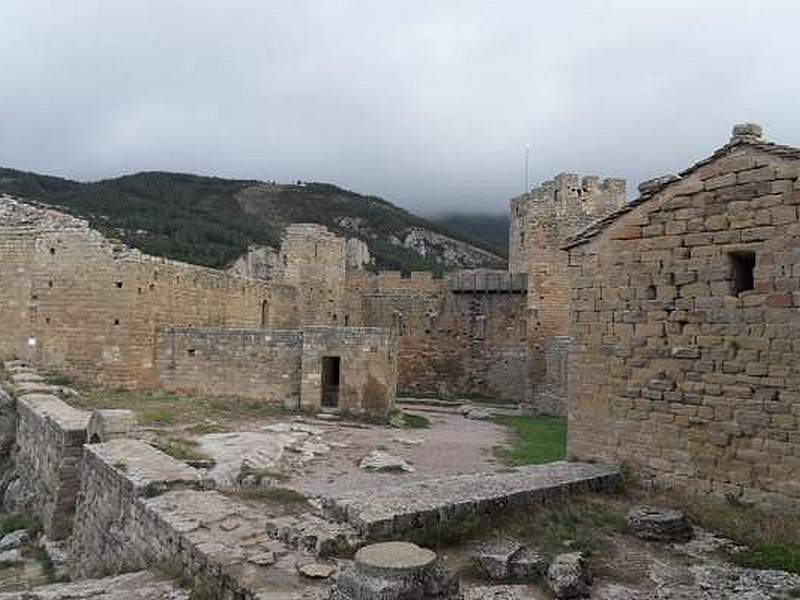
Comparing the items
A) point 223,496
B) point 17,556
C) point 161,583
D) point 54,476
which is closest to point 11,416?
point 54,476

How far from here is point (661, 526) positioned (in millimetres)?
6555

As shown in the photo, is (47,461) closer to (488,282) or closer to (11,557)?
(11,557)

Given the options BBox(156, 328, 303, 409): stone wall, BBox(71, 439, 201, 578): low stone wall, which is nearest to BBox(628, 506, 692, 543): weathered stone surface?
BBox(71, 439, 201, 578): low stone wall

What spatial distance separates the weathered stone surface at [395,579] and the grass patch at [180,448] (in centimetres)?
661

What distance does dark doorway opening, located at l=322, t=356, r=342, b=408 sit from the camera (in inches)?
723

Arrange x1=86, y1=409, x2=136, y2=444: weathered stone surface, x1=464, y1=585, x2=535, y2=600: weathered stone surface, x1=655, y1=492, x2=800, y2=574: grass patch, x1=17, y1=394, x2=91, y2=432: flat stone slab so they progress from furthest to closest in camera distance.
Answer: x1=17, y1=394, x2=91, y2=432: flat stone slab, x1=86, y1=409, x2=136, y2=444: weathered stone surface, x1=655, y1=492, x2=800, y2=574: grass patch, x1=464, y1=585, x2=535, y2=600: weathered stone surface

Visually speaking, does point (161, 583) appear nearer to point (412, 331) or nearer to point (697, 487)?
point (697, 487)

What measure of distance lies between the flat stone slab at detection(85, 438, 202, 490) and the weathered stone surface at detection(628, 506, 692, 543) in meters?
4.97

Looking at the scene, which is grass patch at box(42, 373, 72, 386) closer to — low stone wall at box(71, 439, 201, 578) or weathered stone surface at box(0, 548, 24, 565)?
weathered stone surface at box(0, 548, 24, 565)

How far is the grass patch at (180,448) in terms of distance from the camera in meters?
10.9

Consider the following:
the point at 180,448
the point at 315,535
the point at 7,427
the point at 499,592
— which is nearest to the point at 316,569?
the point at 315,535

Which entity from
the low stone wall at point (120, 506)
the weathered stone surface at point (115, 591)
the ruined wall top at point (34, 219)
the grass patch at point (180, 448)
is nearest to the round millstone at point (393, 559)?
the weathered stone surface at point (115, 591)

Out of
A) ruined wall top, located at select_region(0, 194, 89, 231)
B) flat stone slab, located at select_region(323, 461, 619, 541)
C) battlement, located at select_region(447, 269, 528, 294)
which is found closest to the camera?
flat stone slab, located at select_region(323, 461, 619, 541)

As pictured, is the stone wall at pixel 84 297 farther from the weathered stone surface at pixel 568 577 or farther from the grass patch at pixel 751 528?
the weathered stone surface at pixel 568 577
